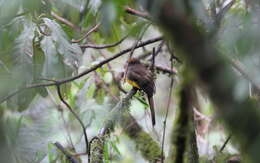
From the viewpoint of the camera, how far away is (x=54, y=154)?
2.94 meters

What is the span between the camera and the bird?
3533mm

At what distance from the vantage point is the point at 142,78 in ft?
11.3

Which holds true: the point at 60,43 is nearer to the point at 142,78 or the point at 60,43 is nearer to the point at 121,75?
the point at 142,78

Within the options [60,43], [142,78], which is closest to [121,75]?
[142,78]

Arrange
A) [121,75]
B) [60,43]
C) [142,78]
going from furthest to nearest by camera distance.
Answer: [121,75] < [142,78] < [60,43]

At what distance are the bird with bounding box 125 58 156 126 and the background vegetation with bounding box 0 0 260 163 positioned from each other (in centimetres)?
8

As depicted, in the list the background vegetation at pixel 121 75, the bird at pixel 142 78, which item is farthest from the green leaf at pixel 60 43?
the bird at pixel 142 78

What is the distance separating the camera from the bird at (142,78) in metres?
3.53

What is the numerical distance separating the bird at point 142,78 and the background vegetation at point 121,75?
0.26 ft

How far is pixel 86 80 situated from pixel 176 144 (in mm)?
2324

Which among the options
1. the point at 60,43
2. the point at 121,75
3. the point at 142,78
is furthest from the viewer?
the point at 121,75

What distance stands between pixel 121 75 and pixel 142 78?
99 centimetres

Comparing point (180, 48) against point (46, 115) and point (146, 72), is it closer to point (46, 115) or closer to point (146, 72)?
point (146, 72)

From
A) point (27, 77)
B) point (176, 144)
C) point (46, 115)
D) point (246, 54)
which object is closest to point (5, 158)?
point (27, 77)
